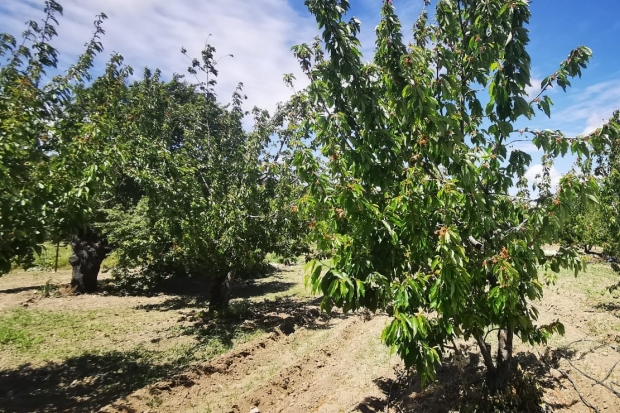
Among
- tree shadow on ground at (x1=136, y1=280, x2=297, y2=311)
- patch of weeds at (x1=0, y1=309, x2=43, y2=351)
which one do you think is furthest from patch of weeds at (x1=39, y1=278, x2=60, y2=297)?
tree shadow on ground at (x1=136, y1=280, x2=297, y2=311)

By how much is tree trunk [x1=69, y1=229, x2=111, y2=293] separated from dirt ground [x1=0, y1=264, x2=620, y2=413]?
6.66ft

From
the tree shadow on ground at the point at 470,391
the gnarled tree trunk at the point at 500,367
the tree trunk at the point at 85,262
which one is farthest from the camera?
the tree trunk at the point at 85,262

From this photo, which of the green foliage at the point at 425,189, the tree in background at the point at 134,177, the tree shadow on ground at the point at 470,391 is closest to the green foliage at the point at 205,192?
the tree in background at the point at 134,177

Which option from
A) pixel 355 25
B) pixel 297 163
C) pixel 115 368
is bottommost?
pixel 115 368

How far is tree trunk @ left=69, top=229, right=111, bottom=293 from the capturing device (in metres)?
16.0

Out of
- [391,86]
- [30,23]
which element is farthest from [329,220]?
[30,23]

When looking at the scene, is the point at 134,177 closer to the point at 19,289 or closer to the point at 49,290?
the point at 49,290

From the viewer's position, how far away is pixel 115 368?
853cm

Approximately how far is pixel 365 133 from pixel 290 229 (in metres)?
7.83

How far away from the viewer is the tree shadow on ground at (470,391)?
4859mm

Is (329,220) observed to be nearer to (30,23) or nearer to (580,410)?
(580,410)

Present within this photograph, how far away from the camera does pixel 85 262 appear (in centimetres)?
1619

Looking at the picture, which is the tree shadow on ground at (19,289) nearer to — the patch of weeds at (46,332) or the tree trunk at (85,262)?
the tree trunk at (85,262)

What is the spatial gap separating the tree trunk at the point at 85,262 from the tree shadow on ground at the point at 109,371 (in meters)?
6.99
